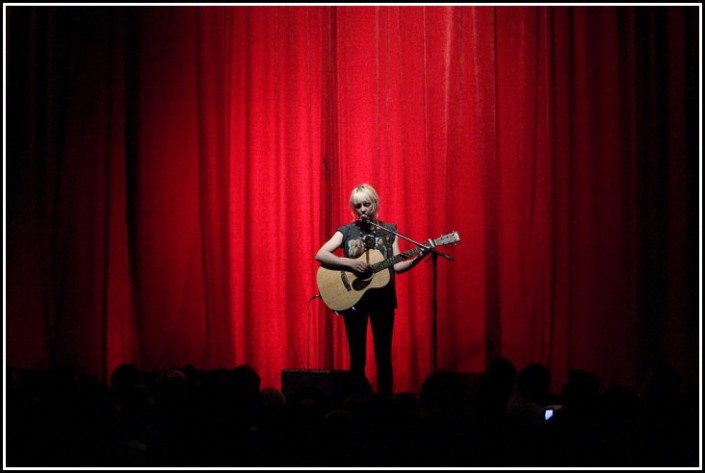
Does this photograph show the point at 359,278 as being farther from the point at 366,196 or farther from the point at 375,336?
the point at 366,196

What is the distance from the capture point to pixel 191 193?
16.7 ft

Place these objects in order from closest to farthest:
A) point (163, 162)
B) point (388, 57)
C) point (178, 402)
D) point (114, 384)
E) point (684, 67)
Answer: point (178, 402), point (114, 384), point (684, 67), point (388, 57), point (163, 162)

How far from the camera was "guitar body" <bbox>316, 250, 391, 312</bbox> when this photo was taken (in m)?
3.73

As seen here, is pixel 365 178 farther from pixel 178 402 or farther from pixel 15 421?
pixel 15 421

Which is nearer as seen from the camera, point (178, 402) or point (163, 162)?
point (178, 402)

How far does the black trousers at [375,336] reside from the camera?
376 cm

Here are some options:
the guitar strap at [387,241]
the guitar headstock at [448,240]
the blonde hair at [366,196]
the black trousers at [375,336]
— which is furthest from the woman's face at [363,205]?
the black trousers at [375,336]

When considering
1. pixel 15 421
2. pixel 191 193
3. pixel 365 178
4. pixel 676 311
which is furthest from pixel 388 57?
pixel 15 421

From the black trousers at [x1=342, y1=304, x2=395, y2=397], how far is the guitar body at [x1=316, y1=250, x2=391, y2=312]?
0.07m

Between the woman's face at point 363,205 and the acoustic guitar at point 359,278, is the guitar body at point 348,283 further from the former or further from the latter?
the woman's face at point 363,205

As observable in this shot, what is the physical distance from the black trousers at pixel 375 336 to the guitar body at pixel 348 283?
0.07 m

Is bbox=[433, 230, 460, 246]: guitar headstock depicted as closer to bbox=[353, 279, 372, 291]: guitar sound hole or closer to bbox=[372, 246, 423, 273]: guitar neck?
bbox=[372, 246, 423, 273]: guitar neck

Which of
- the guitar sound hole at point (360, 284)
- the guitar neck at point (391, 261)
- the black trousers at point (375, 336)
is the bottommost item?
the black trousers at point (375, 336)

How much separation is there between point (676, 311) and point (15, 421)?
3957 millimetres
